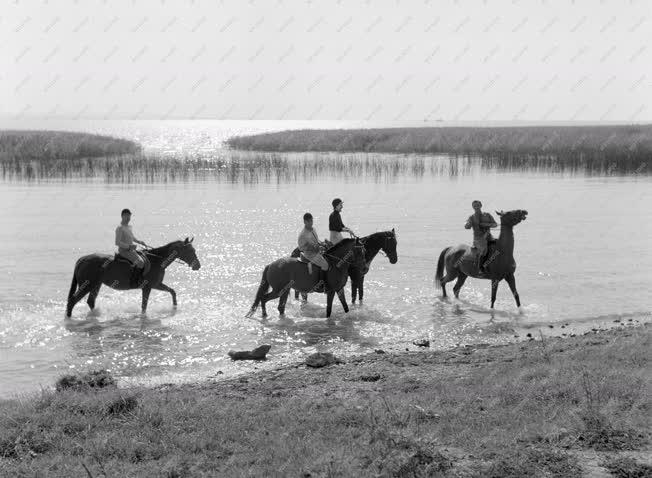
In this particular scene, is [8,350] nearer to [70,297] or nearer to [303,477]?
[70,297]

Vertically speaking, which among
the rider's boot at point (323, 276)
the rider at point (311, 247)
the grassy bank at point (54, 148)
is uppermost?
the grassy bank at point (54, 148)

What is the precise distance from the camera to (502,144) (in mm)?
62156

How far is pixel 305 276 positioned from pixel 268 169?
3394cm

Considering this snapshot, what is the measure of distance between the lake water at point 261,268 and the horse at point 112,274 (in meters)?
0.44

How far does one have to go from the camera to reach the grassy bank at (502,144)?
5225cm

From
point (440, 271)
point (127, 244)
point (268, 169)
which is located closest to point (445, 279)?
point (440, 271)

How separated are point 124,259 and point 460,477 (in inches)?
416

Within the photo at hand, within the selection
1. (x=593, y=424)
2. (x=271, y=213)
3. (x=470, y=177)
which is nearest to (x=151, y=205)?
(x=271, y=213)

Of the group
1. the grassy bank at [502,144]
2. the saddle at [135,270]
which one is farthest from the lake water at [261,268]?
the grassy bank at [502,144]

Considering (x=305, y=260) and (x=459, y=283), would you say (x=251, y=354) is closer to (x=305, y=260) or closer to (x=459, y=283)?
(x=305, y=260)

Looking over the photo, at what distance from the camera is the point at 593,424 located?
24.1ft

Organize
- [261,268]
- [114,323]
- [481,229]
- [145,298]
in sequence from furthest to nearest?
[261,268], [481,229], [145,298], [114,323]

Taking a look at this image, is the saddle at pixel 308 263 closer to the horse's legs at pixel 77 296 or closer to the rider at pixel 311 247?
the rider at pixel 311 247

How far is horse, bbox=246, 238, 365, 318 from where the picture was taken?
49.8 ft
